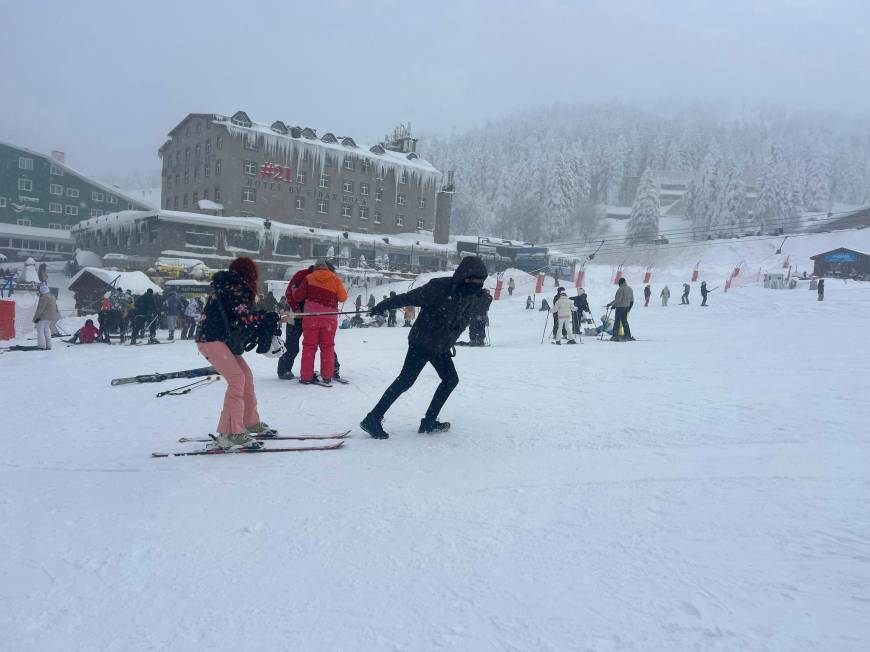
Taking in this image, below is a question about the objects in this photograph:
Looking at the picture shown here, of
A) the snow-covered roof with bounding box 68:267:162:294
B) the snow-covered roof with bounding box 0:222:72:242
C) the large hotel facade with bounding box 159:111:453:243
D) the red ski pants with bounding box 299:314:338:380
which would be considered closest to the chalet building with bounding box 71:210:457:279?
the snow-covered roof with bounding box 0:222:72:242

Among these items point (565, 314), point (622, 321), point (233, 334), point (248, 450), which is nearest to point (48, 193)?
point (565, 314)

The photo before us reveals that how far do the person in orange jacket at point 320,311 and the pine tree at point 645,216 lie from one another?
68125 mm

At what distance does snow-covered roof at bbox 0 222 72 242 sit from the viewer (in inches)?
1964

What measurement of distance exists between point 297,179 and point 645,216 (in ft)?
146

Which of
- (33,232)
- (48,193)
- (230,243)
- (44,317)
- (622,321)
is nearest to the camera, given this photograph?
(44,317)

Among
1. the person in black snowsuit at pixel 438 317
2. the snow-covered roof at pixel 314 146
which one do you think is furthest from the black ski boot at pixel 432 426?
the snow-covered roof at pixel 314 146

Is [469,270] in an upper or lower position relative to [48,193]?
lower

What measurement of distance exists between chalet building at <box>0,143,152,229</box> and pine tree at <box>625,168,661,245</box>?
5696cm

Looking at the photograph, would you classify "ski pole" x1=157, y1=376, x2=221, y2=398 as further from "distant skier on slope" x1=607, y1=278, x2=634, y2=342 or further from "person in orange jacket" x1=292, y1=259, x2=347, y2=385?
"distant skier on slope" x1=607, y1=278, x2=634, y2=342

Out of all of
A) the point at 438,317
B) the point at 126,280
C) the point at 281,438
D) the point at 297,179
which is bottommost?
the point at 281,438

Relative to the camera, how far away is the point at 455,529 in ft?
9.76

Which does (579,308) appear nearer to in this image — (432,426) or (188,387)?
(188,387)

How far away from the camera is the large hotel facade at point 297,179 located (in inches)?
1789

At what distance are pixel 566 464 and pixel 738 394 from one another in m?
3.75
